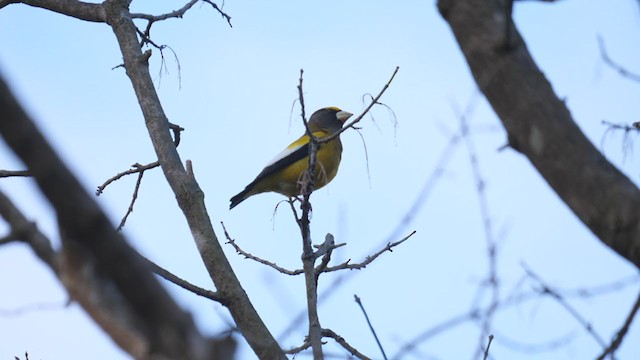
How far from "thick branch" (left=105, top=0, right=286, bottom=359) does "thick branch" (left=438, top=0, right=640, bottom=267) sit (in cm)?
182

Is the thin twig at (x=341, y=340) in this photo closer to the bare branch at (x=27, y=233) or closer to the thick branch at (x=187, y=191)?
the thick branch at (x=187, y=191)

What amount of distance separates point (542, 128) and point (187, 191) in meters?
2.50

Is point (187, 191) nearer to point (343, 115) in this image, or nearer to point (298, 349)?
point (298, 349)

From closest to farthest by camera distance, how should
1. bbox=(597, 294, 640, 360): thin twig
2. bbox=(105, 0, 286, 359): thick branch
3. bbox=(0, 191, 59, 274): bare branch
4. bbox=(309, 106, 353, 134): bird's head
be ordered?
bbox=(0, 191, 59, 274): bare branch → bbox=(597, 294, 640, 360): thin twig → bbox=(105, 0, 286, 359): thick branch → bbox=(309, 106, 353, 134): bird's head

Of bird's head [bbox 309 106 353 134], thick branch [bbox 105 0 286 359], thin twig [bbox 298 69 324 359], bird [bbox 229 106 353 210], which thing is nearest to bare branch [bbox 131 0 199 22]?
thick branch [bbox 105 0 286 359]

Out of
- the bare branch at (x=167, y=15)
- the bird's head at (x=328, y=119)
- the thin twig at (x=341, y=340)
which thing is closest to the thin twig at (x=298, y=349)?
the thin twig at (x=341, y=340)

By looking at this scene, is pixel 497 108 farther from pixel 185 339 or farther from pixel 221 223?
pixel 221 223

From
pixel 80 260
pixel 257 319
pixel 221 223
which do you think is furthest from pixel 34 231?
pixel 221 223

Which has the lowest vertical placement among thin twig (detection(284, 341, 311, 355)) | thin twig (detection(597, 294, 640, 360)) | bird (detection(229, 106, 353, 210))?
thin twig (detection(597, 294, 640, 360))

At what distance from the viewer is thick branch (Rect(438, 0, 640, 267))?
2119 millimetres

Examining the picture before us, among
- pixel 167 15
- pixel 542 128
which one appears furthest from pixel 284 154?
pixel 542 128

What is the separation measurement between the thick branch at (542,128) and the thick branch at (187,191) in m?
1.82

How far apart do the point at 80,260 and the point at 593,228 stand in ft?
4.07

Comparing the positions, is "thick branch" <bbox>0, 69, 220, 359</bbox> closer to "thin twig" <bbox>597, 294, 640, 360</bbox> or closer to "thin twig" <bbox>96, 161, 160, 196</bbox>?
"thin twig" <bbox>597, 294, 640, 360</bbox>
